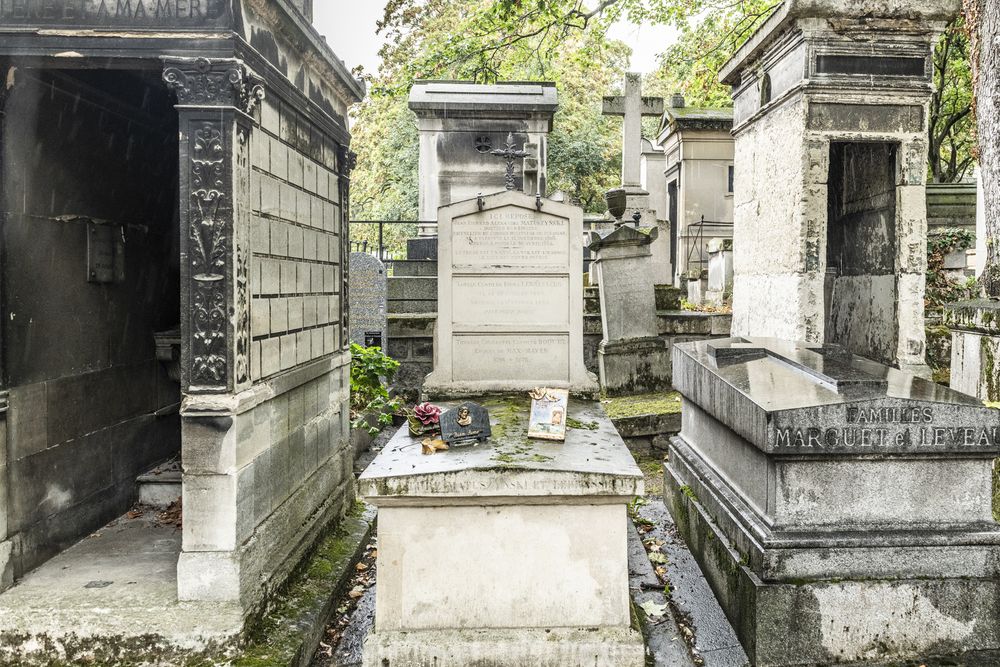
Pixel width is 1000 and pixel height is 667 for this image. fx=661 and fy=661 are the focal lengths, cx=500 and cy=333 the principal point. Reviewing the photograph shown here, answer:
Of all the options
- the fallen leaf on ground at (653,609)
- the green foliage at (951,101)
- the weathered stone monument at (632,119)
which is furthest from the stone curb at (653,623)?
the green foliage at (951,101)

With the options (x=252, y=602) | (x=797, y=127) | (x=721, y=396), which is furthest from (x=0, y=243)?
(x=797, y=127)

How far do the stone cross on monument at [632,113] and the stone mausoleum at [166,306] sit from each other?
7804 mm

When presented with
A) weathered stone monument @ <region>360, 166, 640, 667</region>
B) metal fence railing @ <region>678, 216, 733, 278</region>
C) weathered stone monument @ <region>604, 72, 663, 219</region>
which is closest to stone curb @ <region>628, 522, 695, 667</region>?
weathered stone monument @ <region>360, 166, 640, 667</region>

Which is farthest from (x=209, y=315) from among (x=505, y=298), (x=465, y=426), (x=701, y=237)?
(x=701, y=237)

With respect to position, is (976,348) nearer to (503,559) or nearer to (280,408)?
(503,559)

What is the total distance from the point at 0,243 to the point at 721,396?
165 inches

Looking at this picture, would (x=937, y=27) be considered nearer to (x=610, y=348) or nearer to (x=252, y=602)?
(x=610, y=348)

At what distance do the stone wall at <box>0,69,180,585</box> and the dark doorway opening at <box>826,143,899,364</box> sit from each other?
655 cm

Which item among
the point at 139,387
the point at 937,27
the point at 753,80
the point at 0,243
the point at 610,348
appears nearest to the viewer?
the point at 0,243

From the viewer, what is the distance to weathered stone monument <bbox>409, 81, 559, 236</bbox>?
41.4 feet

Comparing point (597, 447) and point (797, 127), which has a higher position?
point (797, 127)

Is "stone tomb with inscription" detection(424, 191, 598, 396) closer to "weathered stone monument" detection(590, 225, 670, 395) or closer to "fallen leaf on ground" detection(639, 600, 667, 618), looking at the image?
"fallen leaf on ground" detection(639, 600, 667, 618)

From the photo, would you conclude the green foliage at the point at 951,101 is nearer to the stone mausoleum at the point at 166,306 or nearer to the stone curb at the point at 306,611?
the stone mausoleum at the point at 166,306

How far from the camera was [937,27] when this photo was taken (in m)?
6.07
